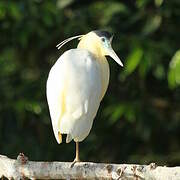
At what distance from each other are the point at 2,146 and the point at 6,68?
504 millimetres

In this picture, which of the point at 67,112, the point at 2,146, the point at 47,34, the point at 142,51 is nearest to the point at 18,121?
the point at 2,146

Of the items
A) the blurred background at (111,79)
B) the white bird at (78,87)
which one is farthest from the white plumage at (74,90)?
the blurred background at (111,79)

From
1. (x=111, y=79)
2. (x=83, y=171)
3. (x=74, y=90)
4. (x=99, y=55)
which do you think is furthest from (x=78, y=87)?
(x=111, y=79)

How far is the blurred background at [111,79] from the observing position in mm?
4742

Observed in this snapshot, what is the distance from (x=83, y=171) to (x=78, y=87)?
34 cm

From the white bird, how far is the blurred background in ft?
4.16

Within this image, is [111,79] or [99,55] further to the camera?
[111,79]

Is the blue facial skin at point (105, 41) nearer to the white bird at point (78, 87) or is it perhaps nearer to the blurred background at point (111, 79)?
the white bird at point (78, 87)

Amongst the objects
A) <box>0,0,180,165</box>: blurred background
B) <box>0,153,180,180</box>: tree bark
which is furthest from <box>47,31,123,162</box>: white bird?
<box>0,0,180,165</box>: blurred background

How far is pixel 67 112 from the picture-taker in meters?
3.08

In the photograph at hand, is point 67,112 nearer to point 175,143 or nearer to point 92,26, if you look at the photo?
point 92,26

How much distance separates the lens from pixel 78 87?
3.04m

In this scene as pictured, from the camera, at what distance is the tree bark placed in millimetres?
2732

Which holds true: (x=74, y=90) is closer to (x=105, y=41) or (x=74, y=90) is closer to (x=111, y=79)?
(x=105, y=41)
